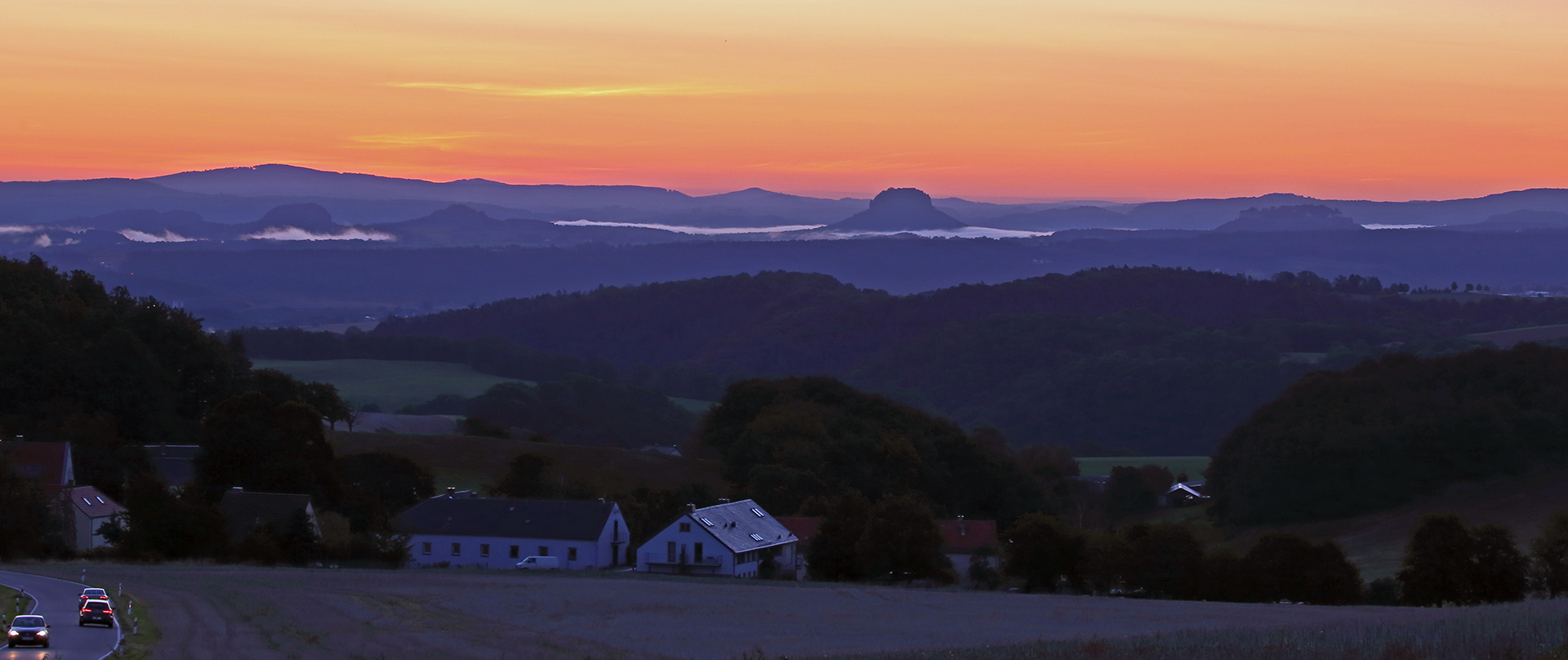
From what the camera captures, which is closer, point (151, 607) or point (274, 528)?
point (151, 607)

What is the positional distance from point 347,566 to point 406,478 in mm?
18613

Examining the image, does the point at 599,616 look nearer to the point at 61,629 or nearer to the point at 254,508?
the point at 61,629

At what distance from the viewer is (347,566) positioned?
4362 centimetres

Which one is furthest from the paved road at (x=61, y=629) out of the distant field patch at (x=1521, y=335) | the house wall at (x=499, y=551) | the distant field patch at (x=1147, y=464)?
the distant field patch at (x=1521, y=335)

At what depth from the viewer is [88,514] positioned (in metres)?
51.8

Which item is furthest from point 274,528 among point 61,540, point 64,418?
point 64,418

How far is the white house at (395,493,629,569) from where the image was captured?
162 ft

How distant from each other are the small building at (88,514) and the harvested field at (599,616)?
14.6 m

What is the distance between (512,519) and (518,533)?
881 millimetres

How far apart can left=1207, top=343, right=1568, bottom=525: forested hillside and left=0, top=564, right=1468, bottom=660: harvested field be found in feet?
120

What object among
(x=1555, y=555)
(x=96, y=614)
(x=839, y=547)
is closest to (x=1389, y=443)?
(x=1555, y=555)

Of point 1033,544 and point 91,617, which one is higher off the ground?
point 91,617

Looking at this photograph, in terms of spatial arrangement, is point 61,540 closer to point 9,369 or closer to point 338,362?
point 9,369

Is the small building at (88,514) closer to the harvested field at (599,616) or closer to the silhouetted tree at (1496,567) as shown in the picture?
the harvested field at (599,616)
